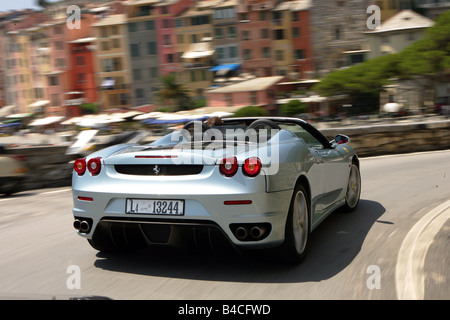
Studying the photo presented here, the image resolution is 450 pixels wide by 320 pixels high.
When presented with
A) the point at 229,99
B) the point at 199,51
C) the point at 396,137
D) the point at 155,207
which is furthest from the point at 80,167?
the point at 199,51

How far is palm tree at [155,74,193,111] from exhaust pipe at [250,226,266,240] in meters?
70.3

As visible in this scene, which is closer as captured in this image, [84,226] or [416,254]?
[84,226]

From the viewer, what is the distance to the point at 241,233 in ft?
13.5

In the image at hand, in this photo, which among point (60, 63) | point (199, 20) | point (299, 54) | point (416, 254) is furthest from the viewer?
point (60, 63)

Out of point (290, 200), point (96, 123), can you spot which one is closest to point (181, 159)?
point (290, 200)

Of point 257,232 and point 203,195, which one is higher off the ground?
point 203,195

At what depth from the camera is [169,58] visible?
81.3 m

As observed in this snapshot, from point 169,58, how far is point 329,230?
3043 inches

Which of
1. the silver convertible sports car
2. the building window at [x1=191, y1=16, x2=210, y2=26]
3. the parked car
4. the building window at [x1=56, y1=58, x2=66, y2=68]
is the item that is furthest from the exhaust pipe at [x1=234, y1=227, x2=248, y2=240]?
the building window at [x1=56, y1=58, x2=66, y2=68]

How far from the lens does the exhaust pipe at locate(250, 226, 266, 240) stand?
13.5 ft

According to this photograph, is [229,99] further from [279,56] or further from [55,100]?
[55,100]

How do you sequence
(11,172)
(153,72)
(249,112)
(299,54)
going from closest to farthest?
(11,172)
(249,112)
(299,54)
(153,72)

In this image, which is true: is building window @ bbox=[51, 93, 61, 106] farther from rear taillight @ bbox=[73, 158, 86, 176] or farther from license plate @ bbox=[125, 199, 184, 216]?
license plate @ bbox=[125, 199, 184, 216]

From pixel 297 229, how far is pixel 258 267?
43cm
